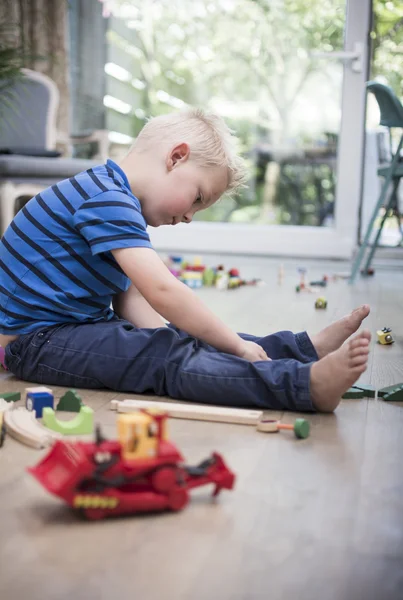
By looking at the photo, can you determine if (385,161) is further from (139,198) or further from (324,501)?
(324,501)

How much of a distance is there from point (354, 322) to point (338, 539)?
0.61 metres

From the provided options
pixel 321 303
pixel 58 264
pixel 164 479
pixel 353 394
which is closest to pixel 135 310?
pixel 58 264

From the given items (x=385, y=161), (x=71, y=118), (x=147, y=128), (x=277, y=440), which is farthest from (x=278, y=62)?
(x=277, y=440)

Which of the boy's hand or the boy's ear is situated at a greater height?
the boy's ear

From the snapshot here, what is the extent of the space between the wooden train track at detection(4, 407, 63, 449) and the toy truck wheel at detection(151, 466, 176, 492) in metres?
0.25

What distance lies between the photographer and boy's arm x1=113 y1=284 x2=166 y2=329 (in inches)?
56.6

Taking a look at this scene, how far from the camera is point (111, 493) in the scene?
736 mm

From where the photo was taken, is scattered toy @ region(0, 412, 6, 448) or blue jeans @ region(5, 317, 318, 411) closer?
scattered toy @ region(0, 412, 6, 448)

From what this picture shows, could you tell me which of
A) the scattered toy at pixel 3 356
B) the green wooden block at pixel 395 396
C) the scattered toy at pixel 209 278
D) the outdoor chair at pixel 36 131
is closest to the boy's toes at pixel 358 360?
the green wooden block at pixel 395 396

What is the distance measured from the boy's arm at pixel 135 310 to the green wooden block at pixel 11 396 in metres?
0.31

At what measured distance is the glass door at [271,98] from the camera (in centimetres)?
386

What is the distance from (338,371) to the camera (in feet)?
3.53

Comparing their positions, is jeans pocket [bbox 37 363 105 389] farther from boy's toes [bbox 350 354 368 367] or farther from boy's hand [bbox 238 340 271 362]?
boy's toes [bbox 350 354 368 367]

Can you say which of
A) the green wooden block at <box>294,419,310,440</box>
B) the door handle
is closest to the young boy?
the green wooden block at <box>294,419,310,440</box>
